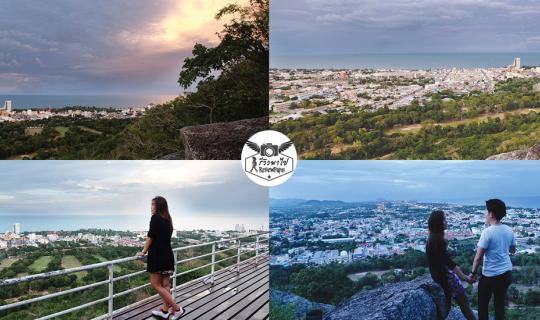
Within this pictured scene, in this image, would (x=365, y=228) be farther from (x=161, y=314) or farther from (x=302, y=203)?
(x=161, y=314)

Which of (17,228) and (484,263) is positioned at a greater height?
(484,263)

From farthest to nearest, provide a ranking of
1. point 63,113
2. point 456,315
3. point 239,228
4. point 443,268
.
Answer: point 239,228, point 63,113, point 443,268, point 456,315

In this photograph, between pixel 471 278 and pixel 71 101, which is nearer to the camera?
pixel 471 278

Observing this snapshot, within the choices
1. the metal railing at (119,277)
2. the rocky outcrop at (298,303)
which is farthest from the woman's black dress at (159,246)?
the rocky outcrop at (298,303)

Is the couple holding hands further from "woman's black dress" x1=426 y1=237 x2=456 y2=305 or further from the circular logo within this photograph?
the circular logo

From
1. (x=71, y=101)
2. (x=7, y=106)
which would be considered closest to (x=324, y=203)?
(x=71, y=101)

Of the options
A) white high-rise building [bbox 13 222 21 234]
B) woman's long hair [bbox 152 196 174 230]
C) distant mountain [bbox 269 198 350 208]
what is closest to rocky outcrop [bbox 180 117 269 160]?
distant mountain [bbox 269 198 350 208]

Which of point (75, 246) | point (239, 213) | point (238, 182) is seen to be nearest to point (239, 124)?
point (238, 182)

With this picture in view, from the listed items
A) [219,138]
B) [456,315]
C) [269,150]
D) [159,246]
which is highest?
[219,138]

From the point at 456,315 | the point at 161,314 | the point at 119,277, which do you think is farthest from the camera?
the point at 456,315
